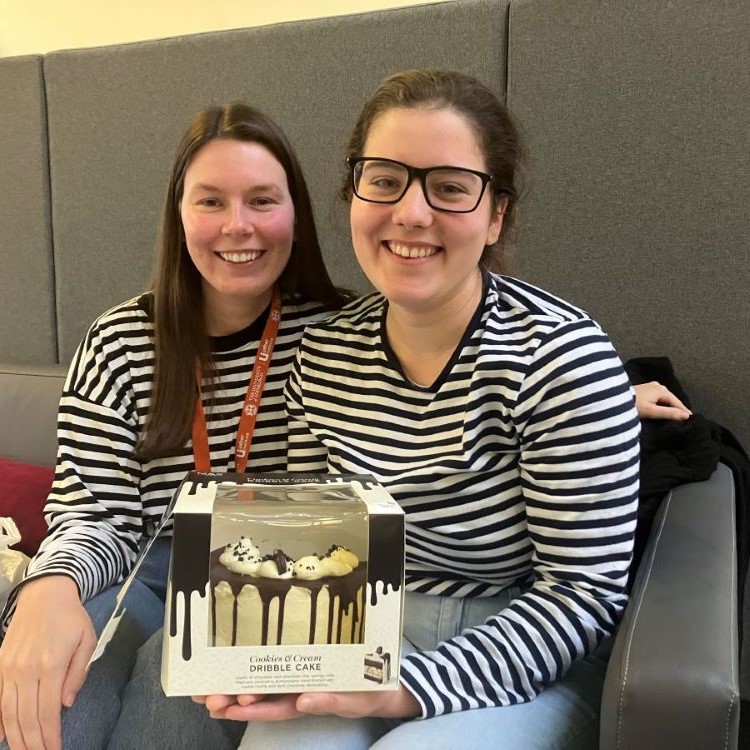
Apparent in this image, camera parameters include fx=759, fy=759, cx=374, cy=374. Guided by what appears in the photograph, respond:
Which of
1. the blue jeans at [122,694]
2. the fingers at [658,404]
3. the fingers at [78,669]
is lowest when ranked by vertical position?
the blue jeans at [122,694]

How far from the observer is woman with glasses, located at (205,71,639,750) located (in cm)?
82

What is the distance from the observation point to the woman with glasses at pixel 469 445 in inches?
32.4

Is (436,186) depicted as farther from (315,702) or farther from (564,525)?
(315,702)

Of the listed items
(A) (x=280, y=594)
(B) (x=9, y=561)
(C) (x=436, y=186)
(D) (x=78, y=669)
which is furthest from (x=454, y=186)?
(B) (x=9, y=561)

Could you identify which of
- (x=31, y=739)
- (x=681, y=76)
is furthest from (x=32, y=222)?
(x=681, y=76)

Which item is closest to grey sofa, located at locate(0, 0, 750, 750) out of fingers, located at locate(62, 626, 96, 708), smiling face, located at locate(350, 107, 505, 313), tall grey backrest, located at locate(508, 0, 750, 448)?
tall grey backrest, located at locate(508, 0, 750, 448)

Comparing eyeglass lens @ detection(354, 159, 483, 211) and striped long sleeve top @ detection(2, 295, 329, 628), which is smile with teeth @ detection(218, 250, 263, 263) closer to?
striped long sleeve top @ detection(2, 295, 329, 628)

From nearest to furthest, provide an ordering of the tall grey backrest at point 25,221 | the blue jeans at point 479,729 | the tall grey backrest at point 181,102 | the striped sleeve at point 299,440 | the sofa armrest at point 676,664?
1. the sofa armrest at point 676,664
2. the blue jeans at point 479,729
3. the striped sleeve at point 299,440
4. the tall grey backrest at point 181,102
5. the tall grey backrest at point 25,221

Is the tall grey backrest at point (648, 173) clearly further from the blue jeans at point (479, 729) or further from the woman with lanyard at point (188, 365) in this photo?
the blue jeans at point (479, 729)

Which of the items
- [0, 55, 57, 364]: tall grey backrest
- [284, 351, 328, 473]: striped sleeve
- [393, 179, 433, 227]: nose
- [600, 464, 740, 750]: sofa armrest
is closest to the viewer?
[600, 464, 740, 750]: sofa armrest

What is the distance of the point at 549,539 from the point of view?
35.0 inches

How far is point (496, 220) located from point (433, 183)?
12 centimetres

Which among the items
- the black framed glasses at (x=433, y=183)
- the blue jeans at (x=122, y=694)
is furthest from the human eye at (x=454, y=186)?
the blue jeans at (x=122, y=694)

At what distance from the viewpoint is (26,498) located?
1415 millimetres
